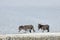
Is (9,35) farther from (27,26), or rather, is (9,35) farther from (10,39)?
(27,26)

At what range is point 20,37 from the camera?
1677 cm

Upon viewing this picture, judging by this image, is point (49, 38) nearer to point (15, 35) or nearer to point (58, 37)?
point (58, 37)

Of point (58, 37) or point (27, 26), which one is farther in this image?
point (27, 26)

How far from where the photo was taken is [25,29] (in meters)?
21.2

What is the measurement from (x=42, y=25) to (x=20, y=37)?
5.49m

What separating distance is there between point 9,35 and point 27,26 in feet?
15.9

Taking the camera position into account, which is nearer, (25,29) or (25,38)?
(25,38)

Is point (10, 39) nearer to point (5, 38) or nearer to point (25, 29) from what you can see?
point (5, 38)

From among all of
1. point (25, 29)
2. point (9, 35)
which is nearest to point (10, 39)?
point (9, 35)

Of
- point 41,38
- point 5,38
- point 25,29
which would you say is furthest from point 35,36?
point 25,29

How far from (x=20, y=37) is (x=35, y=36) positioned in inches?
28.2

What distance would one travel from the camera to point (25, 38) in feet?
54.9

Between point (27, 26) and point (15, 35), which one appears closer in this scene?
point (15, 35)

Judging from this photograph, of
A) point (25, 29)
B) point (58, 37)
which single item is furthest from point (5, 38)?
point (25, 29)
